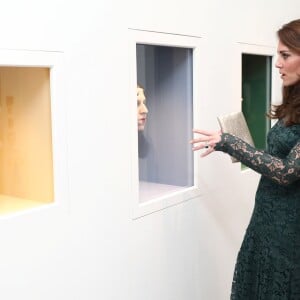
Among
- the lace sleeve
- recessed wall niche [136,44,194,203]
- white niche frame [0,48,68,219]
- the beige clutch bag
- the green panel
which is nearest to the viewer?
white niche frame [0,48,68,219]

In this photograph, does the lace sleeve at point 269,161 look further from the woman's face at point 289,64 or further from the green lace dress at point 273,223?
the woman's face at point 289,64

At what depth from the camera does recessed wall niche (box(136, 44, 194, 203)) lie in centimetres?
198

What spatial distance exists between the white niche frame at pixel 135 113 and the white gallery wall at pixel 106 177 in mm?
19

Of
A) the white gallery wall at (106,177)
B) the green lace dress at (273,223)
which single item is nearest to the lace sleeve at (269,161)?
the green lace dress at (273,223)

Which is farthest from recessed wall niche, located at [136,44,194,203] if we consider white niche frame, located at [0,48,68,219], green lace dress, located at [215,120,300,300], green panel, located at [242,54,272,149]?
green panel, located at [242,54,272,149]

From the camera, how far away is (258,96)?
273 cm

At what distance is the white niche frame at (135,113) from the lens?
5.59 ft

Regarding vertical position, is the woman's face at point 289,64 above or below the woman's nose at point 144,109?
above

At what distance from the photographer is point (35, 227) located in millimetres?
1383

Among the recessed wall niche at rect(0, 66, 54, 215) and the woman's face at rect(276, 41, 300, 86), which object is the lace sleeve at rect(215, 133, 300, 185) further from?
the recessed wall niche at rect(0, 66, 54, 215)

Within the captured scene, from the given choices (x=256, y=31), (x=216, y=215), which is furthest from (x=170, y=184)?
(x=256, y=31)

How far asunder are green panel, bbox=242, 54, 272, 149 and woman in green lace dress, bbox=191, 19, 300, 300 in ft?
2.77

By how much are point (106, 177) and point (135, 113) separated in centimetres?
26

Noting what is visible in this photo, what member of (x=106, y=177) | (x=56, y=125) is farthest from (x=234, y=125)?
(x=56, y=125)
